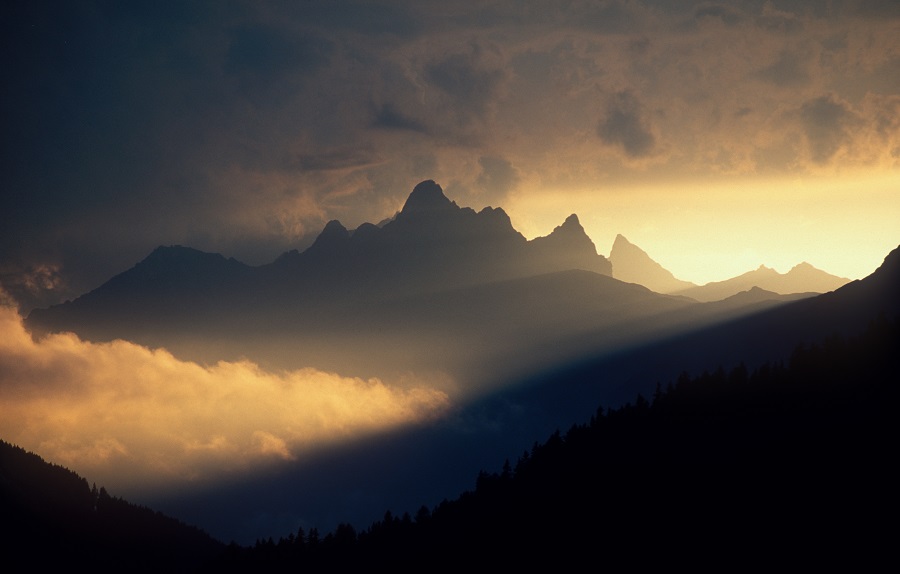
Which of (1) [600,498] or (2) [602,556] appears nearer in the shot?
(2) [602,556]

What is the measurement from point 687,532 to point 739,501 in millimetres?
9552

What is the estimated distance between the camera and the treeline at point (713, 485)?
364 ft

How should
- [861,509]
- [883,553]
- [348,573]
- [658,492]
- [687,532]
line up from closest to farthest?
[883,553], [861,509], [687,532], [658,492], [348,573]

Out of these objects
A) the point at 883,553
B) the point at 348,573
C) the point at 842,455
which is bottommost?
the point at 348,573

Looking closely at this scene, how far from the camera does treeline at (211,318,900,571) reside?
111 metres

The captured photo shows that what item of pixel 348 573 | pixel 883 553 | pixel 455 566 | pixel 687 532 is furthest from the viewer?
pixel 348 573

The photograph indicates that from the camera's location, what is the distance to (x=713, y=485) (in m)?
126

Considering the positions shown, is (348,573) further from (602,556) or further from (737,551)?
(737,551)

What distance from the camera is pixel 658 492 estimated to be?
131375 millimetres

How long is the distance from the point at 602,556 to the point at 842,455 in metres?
40.5

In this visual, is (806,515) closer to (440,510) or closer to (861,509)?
(861,509)

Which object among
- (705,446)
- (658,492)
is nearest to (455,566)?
(658,492)

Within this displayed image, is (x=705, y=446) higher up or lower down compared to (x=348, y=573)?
higher up

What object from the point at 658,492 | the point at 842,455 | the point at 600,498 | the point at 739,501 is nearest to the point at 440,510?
the point at 600,498
